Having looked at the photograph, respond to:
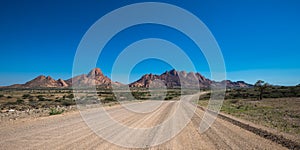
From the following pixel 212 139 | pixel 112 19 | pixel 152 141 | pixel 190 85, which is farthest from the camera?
pixel 190 85

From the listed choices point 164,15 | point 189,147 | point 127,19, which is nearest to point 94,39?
point 127,19

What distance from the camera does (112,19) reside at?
64.1 ft

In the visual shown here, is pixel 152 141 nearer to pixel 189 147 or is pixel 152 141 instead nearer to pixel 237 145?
pixel 189 147

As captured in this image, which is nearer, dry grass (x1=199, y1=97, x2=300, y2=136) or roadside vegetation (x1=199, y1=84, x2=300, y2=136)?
dry grass (x1=199, y1=97, x2=300, y2=136)

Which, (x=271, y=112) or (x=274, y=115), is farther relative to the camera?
(x=271, y=112)

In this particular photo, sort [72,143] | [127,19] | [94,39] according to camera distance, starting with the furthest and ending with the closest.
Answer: [127,19] < [94,39] < [72,143]

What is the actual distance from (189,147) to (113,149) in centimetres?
253

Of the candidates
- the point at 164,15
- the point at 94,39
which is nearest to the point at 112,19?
the point at 94,39

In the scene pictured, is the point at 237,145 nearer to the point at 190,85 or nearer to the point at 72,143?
the point at 72,143

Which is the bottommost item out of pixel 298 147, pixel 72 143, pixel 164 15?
pixel 298 147

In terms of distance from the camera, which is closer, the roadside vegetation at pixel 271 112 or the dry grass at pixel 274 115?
the dry grass at pixel 274 115

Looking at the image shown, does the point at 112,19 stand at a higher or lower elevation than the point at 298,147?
higher

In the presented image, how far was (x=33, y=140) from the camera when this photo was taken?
8148 millimetres

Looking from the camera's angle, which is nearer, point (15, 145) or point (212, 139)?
point (15, 145)
